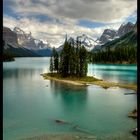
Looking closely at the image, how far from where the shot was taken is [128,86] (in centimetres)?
8956

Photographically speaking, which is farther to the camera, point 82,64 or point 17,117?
point 82,64

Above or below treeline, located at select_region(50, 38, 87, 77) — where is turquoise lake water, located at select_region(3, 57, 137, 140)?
below

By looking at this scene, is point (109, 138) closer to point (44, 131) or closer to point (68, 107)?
point (44, 131)

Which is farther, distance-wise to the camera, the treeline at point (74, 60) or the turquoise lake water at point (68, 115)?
the treeline at point (74, 60)

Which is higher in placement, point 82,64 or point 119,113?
point 82,64

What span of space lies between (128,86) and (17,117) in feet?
174

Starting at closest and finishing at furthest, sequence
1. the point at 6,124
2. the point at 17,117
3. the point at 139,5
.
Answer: the point at 139,5 < the point at 6,124 < the point at 17,117

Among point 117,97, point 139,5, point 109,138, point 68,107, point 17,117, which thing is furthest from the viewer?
point 117,97

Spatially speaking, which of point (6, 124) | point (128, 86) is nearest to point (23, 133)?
point (6, 124)

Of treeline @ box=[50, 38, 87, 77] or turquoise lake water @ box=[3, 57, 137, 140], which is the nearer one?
turquoise lake water @ box=[3, 57, 137, 140]

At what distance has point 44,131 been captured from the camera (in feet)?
122

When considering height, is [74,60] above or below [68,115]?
above

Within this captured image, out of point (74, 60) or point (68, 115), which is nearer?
point (68, 115)

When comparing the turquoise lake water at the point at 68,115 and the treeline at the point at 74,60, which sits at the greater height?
the treeline at the point at 74,60
